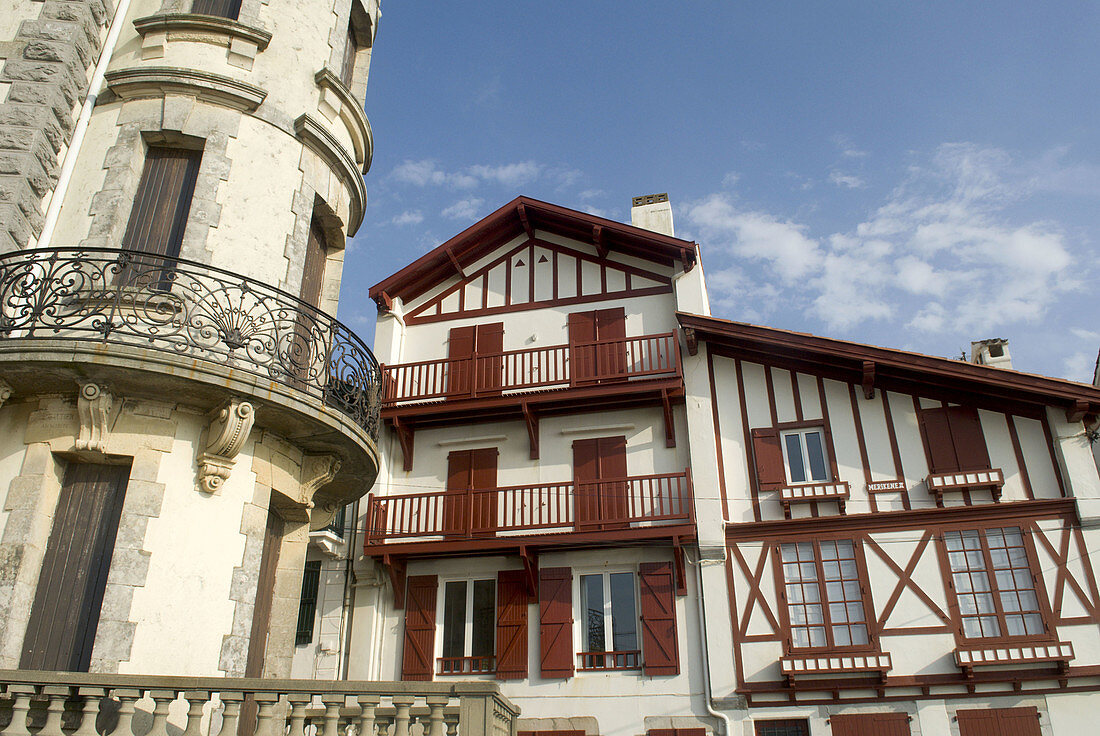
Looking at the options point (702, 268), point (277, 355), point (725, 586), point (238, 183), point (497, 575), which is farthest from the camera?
point (702, 268)

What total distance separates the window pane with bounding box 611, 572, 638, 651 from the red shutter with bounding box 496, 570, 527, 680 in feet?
5.37

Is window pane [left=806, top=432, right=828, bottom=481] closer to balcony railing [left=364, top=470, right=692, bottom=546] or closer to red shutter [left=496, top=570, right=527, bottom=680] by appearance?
balcony railing [left=364, top=470, right=692, bottom=546]

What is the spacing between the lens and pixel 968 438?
14430 mm

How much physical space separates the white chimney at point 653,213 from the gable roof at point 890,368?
3.23 m

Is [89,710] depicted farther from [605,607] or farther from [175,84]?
[605,607]

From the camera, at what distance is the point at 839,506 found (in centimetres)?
1447

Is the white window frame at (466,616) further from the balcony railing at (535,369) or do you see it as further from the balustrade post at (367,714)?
the balustrade post at (367,714)

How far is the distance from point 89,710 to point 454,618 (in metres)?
9.51

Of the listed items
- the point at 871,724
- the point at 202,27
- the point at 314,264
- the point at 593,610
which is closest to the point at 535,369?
the point at 593,610

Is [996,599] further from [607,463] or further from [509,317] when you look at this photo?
[509,317]

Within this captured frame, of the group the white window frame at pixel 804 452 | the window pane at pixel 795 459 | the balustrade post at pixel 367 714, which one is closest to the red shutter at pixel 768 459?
the white window frame at pixel 804 452

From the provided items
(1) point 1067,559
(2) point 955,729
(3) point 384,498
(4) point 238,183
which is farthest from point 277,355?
(1) point 1067,559

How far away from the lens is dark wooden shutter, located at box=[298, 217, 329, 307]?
1098 cm

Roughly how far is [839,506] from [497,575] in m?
6.35
